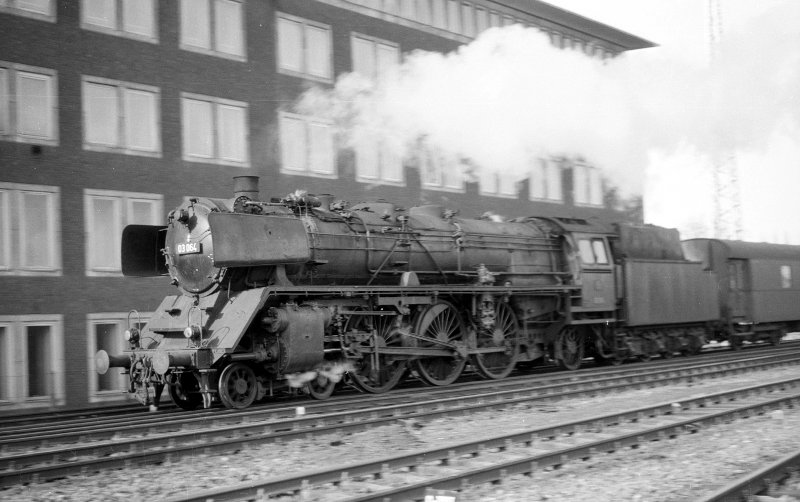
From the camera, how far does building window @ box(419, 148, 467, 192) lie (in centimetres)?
2539

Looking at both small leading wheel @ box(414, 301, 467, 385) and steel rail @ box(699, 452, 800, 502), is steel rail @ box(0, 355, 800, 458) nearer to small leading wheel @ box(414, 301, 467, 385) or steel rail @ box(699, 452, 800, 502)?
small leading wheel @ box(414, 301, 467, 385)

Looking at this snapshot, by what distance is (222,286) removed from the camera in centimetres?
1200

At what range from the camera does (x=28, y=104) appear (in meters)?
16.9

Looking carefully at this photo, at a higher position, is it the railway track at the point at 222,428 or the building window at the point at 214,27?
the building window at the point at 214,27

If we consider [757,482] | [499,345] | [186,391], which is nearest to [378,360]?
[186,391]

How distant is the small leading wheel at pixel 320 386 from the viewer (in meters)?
12.9

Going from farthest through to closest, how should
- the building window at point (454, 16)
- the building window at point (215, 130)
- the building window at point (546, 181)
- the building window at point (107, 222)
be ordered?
1. the building window at point (546, 181)
2. the building window at point (454, 16)
3. the building window at point (215, 130)
4. the building window at point (107, 222)

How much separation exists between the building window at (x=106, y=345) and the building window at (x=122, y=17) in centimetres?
662

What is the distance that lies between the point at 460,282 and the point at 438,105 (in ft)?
22.9

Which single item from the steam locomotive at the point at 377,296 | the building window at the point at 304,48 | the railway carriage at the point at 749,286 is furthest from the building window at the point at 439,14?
the railway carriage at the point at 749,286

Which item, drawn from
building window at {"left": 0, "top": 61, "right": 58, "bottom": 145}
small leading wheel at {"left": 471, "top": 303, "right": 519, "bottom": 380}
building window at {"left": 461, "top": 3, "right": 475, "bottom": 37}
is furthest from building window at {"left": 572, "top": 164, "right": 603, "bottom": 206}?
building window at {"left": 0, "top": 61, "right": 58, "bottom": 145}

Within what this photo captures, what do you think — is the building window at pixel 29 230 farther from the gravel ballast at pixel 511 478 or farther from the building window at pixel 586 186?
the building window at pixel 586 186

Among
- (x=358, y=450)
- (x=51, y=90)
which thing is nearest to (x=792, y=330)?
(x=358, y=450)

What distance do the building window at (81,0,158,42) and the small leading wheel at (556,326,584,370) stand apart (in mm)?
12049
